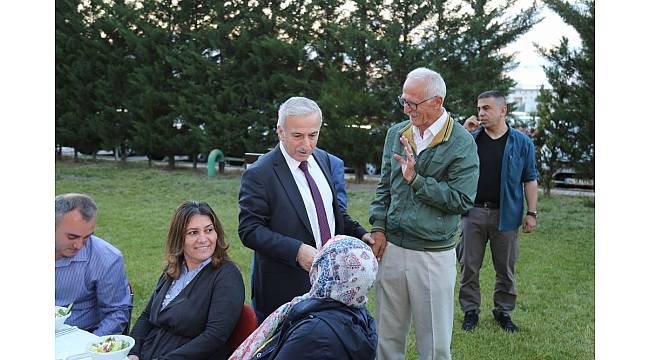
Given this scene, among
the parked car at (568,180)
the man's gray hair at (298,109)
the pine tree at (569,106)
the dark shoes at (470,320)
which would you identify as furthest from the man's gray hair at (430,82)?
the parked car at (568,180)

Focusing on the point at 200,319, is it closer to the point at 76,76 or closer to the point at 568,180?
the point at 568,180

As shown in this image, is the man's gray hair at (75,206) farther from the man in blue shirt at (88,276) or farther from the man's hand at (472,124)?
the man's hand at (472,124)

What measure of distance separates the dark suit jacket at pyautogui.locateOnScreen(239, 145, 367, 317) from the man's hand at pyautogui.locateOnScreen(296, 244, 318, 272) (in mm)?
117

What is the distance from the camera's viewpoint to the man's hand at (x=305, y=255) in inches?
104

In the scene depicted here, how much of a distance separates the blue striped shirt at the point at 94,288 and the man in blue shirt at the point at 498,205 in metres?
2.60

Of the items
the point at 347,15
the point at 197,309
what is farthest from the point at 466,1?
the point at 197,309

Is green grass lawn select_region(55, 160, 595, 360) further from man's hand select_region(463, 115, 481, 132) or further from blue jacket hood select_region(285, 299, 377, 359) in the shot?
blue jacket hood select_region(285, 299, 377, 359)

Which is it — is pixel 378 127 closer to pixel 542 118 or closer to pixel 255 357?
pixel 542 118

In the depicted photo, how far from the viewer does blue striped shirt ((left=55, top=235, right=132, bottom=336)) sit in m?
2.94

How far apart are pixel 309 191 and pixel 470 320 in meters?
2.27

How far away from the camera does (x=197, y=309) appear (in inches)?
108

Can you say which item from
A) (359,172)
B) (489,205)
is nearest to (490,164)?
(489,205)

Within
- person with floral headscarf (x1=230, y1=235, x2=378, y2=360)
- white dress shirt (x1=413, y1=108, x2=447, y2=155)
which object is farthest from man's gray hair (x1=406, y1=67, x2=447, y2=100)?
person with floral headscarf (x1=230, y1=235, x2=378, y2=360)

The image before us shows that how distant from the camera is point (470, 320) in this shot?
15.3 ft
